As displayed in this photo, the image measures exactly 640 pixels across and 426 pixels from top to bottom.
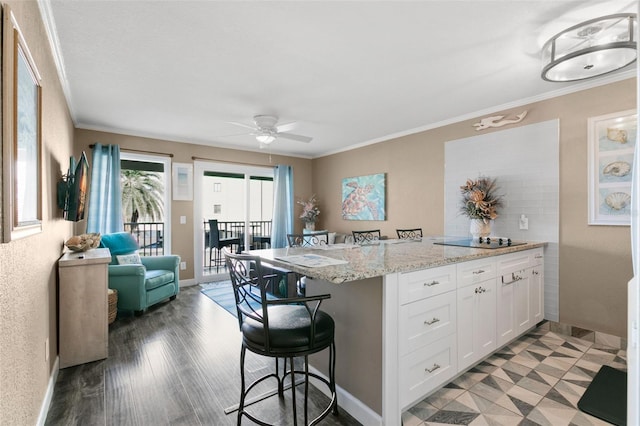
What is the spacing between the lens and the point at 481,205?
3152 mm

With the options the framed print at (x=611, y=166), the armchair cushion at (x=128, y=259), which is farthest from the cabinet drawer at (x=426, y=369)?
the armchair cushion at (x=128, y=259)

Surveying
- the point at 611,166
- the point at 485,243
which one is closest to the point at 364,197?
the point at 485,243

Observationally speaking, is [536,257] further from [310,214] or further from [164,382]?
[310,214]

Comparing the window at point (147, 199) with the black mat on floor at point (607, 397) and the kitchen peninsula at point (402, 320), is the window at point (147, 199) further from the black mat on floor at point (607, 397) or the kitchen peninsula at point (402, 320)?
the black mat on floor at point (607, 397)

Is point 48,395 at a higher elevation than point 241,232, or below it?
below

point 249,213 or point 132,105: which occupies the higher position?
point 132,105

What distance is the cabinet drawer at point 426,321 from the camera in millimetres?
1689

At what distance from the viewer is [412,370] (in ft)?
A: 5.71

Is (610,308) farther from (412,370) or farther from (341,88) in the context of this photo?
(341,88)

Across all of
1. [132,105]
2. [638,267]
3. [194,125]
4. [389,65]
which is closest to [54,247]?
[132,105]

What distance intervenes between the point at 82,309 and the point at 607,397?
3.89 meters

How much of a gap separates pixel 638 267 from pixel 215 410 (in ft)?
6.99

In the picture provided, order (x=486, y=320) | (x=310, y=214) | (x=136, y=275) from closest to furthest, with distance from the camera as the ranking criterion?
(x=486, y=320)
(x=136, y=275)
(x=310, y=214)

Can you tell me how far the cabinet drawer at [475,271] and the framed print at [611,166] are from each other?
1322 millimetres
